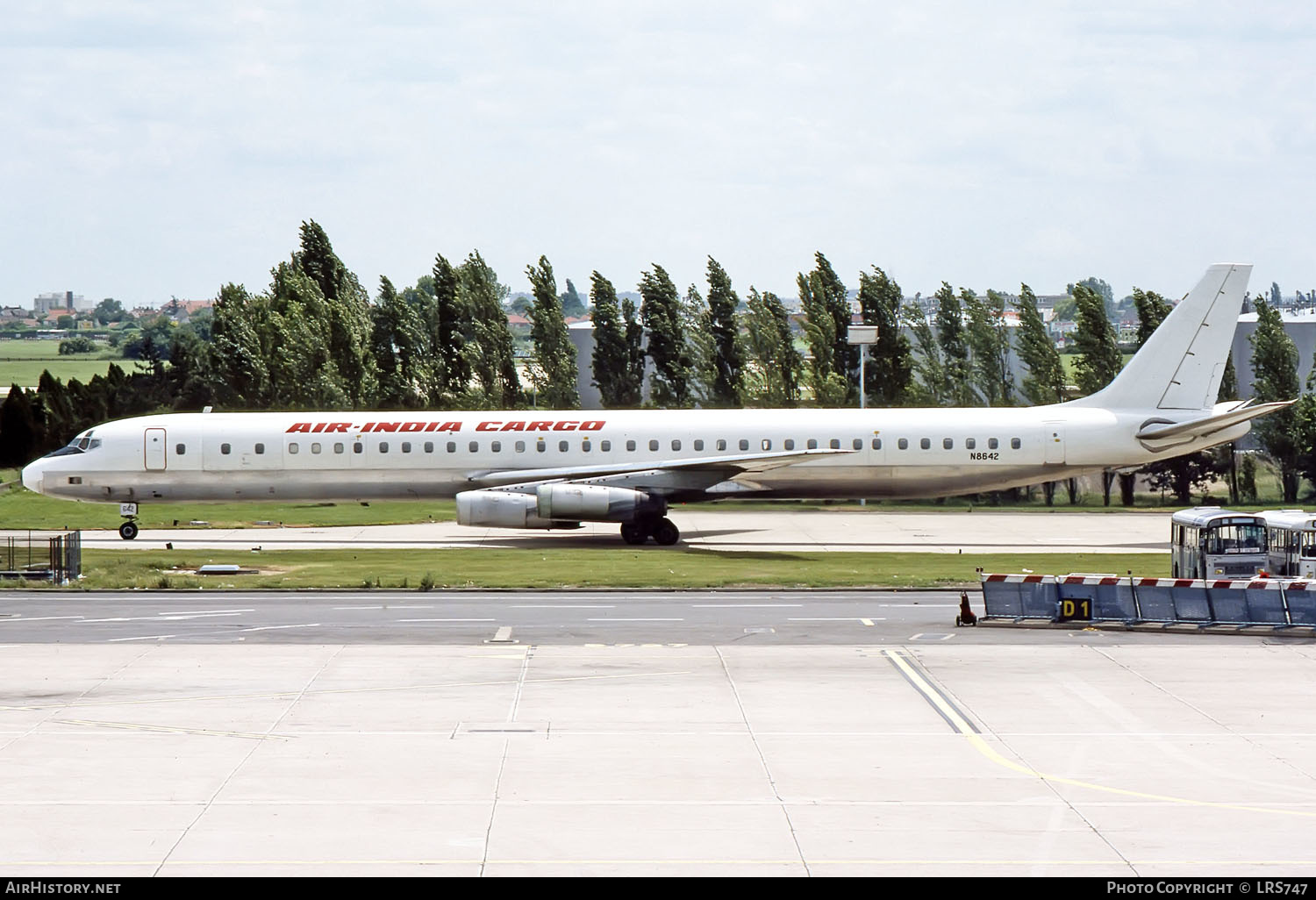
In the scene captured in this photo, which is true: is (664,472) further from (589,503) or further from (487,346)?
(487,346)

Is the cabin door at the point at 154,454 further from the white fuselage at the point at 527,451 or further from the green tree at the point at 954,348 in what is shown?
the green tree at the point at 954,348

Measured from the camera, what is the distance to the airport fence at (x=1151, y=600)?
29.3m

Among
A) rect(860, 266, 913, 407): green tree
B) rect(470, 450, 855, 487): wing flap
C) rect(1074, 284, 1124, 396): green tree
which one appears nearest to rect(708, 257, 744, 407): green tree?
rect(860, 266, 913, 407): green tree

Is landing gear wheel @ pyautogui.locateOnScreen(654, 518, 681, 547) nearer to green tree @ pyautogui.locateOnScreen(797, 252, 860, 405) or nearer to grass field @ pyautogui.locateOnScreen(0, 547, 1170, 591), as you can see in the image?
grass field @ pyautogui.locateOnScreen(0, 547, 1170, 591)

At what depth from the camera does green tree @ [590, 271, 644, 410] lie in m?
80.0

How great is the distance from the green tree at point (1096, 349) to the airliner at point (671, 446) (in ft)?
70.7

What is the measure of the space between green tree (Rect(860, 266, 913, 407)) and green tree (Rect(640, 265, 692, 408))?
893 cm

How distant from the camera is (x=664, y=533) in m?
47.4

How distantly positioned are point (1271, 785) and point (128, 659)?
683 inches

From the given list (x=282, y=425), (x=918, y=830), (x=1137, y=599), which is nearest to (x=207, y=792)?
(x=918, y=830)

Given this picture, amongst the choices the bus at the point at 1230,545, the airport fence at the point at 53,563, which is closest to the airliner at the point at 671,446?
the airport fence at the point at 53,563

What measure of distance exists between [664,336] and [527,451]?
31275 mm

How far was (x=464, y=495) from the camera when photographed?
46.0 m

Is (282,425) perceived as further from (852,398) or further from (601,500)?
(852,398)
